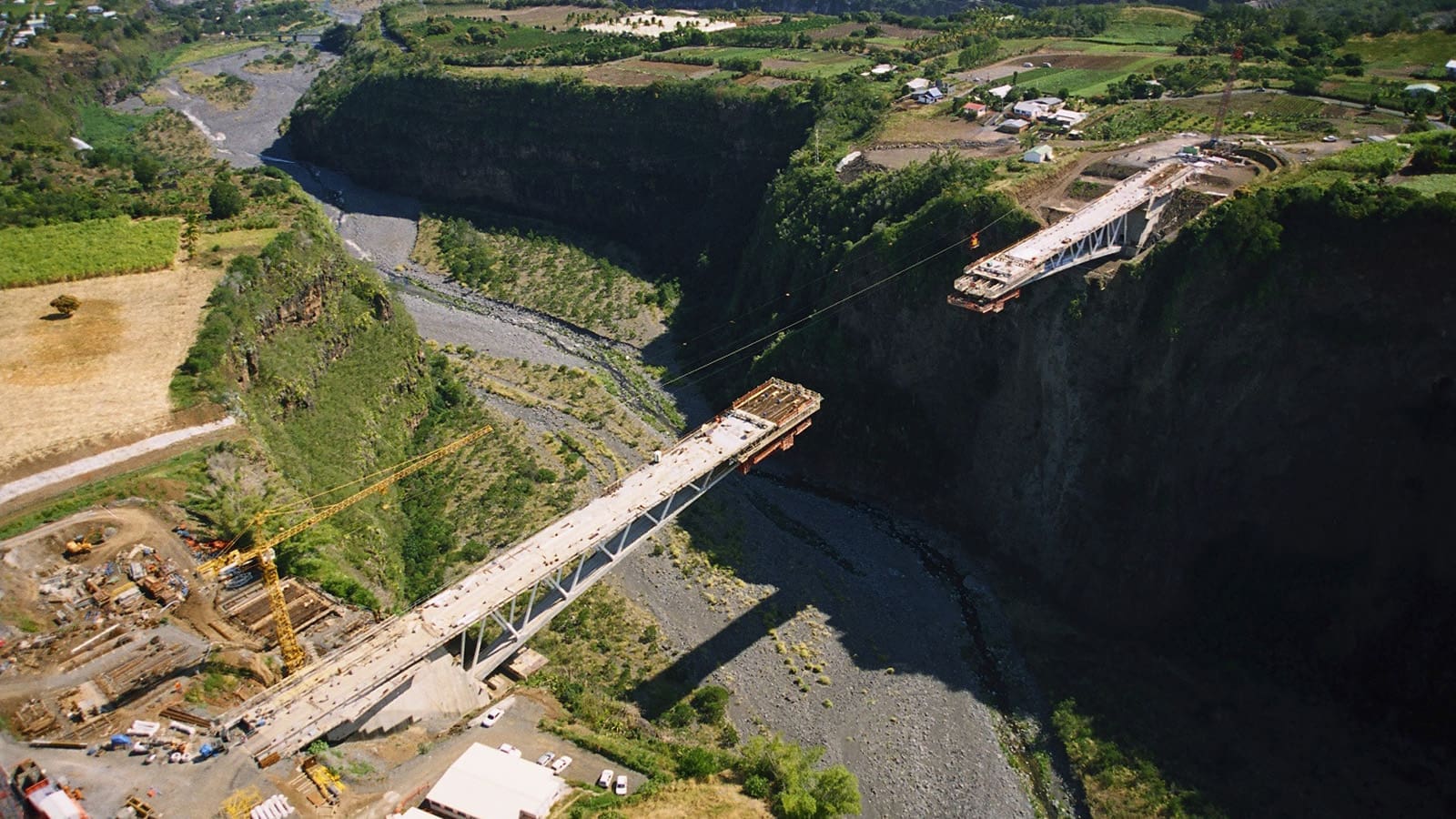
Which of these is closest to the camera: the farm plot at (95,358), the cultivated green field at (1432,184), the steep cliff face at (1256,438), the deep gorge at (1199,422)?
the steep cliff face at (1256,438)

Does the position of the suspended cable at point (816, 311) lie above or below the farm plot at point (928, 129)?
below

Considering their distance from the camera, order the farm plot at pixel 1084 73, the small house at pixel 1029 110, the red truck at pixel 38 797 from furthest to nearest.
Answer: the farm plot at pixel 1084 73 → the small house at pixel 1029 110 → the red truck at pixel 38 797

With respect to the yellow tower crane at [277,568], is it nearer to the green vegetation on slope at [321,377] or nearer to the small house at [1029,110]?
the green vegetation on slope at [321,377]

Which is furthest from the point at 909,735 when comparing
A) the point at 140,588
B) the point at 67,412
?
the point at 67,412

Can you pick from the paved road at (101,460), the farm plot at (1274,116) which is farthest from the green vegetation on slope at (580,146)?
the paved road at (101,460)

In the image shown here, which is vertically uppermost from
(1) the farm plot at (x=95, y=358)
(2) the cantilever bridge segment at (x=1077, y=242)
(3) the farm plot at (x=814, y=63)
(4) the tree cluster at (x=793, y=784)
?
(3) the farm plot at (x=814, y=63)

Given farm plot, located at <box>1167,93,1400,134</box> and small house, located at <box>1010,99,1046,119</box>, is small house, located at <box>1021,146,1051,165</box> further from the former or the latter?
small house, located at <box>1010,99,1046,119</box>

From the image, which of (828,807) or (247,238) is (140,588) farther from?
(247,238)

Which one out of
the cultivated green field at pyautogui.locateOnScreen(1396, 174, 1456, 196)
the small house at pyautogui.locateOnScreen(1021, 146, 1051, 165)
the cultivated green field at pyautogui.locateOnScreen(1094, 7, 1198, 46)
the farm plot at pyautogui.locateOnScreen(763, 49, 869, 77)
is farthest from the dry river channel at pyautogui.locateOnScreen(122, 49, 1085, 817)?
the cultivated green field at pyautogui.locateOnScreen(1094, 7, 1198, 46)
